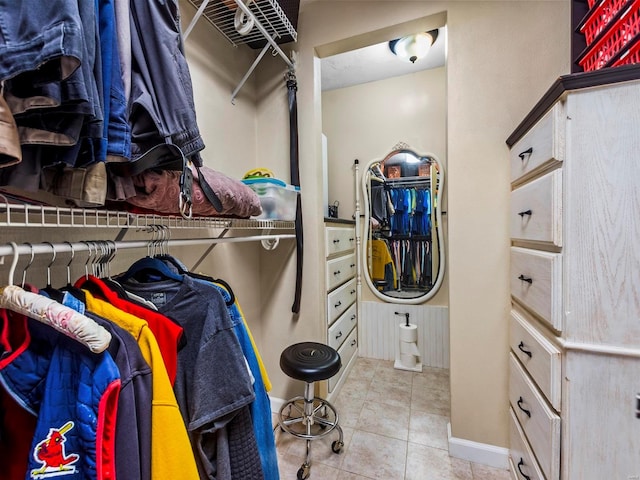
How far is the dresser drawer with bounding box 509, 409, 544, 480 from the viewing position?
1.02 metres

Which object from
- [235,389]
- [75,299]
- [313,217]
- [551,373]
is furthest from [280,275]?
[551,373]

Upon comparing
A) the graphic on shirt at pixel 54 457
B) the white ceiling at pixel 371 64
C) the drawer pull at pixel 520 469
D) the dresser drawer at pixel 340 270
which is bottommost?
the drawer pull at pixel 520 469

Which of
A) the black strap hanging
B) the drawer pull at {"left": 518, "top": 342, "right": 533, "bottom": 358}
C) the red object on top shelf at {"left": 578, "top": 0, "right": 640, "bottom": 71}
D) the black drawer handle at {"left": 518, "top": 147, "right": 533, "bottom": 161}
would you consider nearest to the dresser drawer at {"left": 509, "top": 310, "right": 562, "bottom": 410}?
the drawer pull at {"left": 518, "top": 342, "right": 533, "bottom": 358}

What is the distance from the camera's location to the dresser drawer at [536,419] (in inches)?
33.9

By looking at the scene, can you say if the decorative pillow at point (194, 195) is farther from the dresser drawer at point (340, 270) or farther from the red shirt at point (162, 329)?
the dresser drawer at point (340, 270)

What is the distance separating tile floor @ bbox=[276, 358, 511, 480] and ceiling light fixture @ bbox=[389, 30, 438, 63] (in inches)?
96.6

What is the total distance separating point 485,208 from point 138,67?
1443 millimetres

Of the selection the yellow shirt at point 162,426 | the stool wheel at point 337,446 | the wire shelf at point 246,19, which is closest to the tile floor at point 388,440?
the stool wheel at point 337,446

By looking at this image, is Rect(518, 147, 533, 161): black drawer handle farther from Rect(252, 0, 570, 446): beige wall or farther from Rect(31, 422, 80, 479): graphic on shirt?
Rect(31, 422, 80, 479): graphic on shirt

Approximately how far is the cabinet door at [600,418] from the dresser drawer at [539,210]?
0.38 metres

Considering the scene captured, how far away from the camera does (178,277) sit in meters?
0.78

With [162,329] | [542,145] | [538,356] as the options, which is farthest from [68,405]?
[542,145]

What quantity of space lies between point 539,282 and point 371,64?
6.99 ft

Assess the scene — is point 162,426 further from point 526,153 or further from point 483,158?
point 483,158
